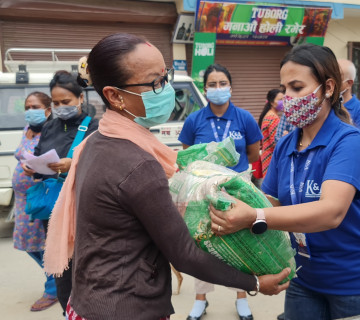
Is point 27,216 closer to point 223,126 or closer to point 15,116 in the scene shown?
point 223,126

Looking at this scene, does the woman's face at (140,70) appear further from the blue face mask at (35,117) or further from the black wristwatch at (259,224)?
the blue face mask at (35,117)

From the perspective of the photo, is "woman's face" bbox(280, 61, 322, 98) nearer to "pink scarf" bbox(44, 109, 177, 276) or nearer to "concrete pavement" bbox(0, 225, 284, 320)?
"pink scarf" bbox(44, 109, 177, 276)

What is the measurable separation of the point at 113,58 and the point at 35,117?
95.9 inches

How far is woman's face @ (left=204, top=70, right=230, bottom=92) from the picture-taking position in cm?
362

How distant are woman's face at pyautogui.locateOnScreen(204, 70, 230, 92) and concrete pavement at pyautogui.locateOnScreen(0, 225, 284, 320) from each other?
72.4 inches

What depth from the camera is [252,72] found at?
11.1 m

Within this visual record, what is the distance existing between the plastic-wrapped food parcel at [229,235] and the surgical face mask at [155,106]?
22cm

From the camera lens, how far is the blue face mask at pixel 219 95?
3.51 m

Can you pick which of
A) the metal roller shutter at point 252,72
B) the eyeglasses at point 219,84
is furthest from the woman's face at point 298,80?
the metal roller shutter at point 252,72

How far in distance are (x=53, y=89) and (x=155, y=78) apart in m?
1.81

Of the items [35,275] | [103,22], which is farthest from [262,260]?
[103,22]

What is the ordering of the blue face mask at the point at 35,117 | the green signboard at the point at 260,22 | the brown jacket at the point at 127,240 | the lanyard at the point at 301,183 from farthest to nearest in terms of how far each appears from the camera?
the green signboard at the point at 260,22, the blue face mask at the point at 35,117, the lanyard at the point at 301,183, the brown jacket at the point at 127,240

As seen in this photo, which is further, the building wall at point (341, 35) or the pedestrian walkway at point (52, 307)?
the building wall at point (341, 35)

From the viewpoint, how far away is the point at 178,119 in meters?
5.74
